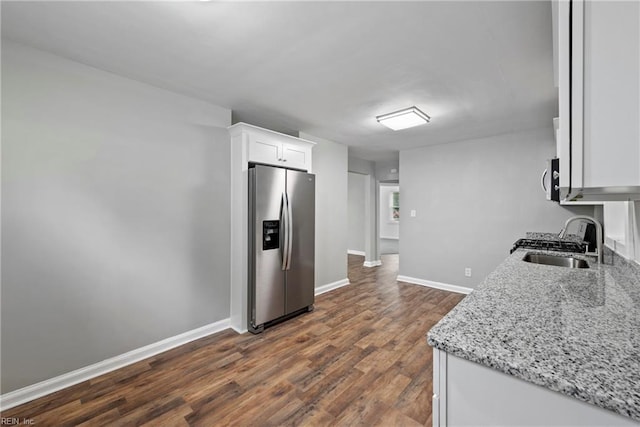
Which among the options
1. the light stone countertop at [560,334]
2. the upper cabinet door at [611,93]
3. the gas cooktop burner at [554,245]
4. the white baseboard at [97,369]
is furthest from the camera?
the gas cooktop burner at [554,245]

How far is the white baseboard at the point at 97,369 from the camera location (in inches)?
72.0

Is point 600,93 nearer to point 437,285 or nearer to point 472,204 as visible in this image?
point 472,204

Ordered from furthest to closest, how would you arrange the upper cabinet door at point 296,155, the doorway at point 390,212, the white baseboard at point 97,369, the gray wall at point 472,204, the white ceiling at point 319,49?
1. the doorway at point 390,212
2. the gray wall at point 472,204
3. the upper cabinet door at point 296,155
4. the white baseboard at point 97,369
5. the white ceiling at point 319,49

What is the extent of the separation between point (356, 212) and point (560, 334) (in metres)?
7.13

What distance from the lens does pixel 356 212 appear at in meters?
Result: 7.98

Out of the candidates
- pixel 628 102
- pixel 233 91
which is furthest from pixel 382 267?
pixel 628 102

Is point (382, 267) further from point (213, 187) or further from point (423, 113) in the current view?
point (213, 187)

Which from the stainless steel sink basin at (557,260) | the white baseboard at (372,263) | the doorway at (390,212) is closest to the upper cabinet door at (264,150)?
the stainless steel sink basin at (557,260)

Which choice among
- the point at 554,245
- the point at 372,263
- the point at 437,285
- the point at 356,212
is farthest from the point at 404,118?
the point at 356,212

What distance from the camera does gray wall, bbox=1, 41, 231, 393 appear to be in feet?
6.08

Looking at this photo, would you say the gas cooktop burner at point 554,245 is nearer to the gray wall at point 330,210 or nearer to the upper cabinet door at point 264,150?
the gray wall at point 330,210

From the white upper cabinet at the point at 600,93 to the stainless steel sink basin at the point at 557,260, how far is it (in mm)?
1968

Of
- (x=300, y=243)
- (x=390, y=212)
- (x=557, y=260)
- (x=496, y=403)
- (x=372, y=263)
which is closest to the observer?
(x=496, y=403)

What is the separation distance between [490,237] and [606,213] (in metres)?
1.68
